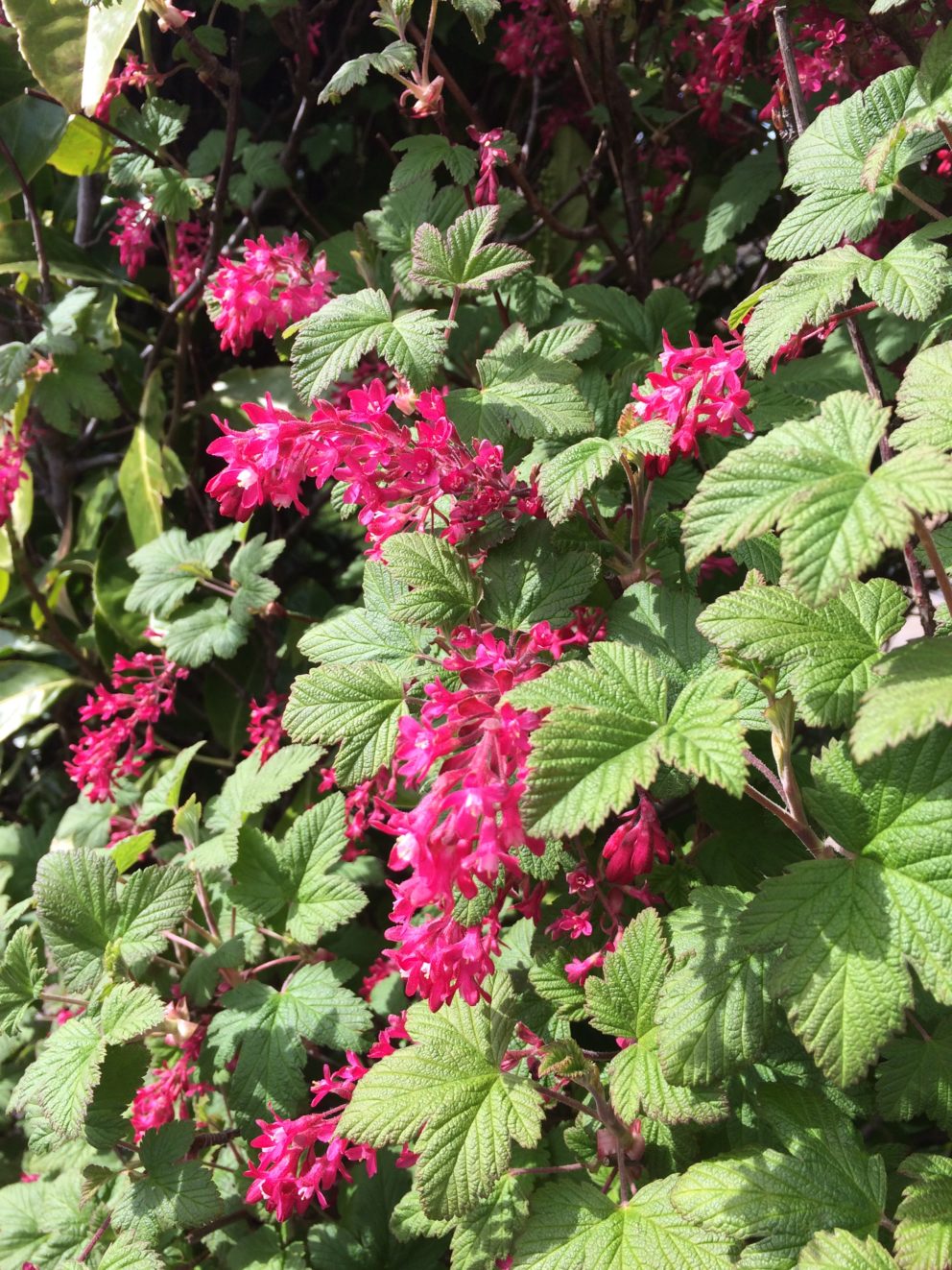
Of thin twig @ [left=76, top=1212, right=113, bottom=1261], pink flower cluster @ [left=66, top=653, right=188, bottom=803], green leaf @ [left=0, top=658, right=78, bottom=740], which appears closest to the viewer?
thin twig @ [left=76, top=1212, right=113, bottom=1261]

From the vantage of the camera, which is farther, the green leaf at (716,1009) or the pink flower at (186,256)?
the pink flower at (186,256)

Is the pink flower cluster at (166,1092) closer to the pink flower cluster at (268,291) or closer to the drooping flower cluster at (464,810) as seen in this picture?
the drooping flower cluster at (464,810)

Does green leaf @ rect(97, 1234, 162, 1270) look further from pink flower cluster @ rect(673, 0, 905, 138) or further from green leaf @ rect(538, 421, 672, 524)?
pink flower cluster @ rect(673, 0, 905, 138)

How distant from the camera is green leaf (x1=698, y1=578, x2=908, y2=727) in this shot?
0.85 m

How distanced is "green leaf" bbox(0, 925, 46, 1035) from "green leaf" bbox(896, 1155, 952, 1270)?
1.15 m

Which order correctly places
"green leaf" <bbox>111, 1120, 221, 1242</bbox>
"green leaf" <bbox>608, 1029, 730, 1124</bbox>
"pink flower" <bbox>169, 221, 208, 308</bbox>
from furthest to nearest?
"pink flower" <bbox>169, 221, 208, 308</bbox>, "green leaf" <bbox>111, 1120, 221, 1242</bbox>, "green leaf" <bbox>608, 1029, 730, 1124</bbox>

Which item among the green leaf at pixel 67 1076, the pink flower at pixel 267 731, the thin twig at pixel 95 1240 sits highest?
the pink flower at pixel 267 731

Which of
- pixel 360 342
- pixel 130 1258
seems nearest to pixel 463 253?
pixel 360 342

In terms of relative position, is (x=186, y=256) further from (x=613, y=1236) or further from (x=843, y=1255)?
(x=843, y=1255)

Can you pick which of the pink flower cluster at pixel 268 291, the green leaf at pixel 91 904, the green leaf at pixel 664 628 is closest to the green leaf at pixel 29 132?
the pink flower cluster at pixel 268 291

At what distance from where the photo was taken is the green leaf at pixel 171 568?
5.94 feet

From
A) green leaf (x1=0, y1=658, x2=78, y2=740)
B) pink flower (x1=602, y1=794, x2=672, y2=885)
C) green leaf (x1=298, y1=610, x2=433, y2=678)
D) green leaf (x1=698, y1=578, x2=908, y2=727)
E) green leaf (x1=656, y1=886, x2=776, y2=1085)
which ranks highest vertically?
green leaf (x1=698, y1=578, x2=908, y2=727)

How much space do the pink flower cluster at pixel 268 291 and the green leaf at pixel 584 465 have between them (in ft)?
2.04

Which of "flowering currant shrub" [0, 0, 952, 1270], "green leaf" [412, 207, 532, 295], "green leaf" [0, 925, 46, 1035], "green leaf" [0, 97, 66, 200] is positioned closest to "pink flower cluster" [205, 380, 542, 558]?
"flowering currant shrub" [0, 0, 952, 1270]
